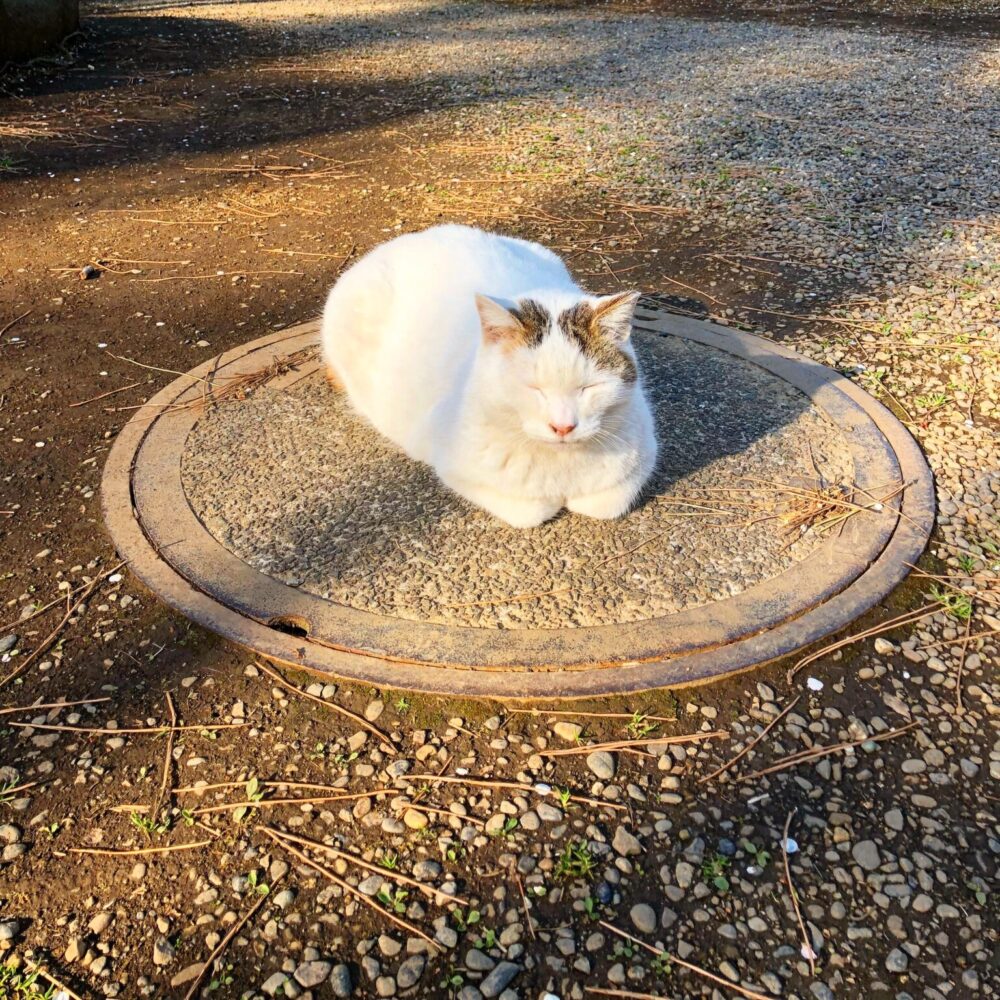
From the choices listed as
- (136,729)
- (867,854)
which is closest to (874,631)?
(867,854)

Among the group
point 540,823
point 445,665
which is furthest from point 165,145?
point 540,823

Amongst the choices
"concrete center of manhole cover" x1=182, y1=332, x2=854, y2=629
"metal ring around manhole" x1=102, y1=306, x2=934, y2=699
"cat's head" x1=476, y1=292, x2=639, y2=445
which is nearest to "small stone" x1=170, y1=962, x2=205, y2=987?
"metal ring around manhole" x1=102, y1=306, x2=934, y2=699

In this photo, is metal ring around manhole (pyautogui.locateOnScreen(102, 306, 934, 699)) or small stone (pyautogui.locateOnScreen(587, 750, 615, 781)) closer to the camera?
small stone (pyautogui.locateOnScreen(587, 750, 615, 781))

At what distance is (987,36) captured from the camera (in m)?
10.1

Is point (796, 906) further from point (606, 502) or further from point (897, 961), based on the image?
point (606, 502)

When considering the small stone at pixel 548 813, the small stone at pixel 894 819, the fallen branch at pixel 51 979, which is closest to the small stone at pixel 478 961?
the small stone at pixel 548 813

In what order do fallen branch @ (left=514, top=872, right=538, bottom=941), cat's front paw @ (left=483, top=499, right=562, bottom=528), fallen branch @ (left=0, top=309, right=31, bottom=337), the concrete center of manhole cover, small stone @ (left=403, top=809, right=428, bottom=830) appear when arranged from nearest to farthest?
fallen branch @ (left=514, top=872, right=538, bottom=941), small stone @ (left=403, top=809, right=428, bottom=830), the concrete center of manhole cover, cat's front paw @ (left=483, top=499, right=562, bottom=528), fallen branch @ (left=0, top=309, right=31, bottom=337)

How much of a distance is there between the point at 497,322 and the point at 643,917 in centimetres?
155

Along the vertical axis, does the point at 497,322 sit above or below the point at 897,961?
above

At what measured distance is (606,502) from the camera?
8.90ft

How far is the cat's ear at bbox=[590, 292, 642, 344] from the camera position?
239 cm

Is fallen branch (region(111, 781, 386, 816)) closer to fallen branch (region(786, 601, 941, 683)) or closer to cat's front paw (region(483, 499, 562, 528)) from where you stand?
cat's front paw (region(483, 499, 562, 528))

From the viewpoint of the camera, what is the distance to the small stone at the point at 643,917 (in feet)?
5.80

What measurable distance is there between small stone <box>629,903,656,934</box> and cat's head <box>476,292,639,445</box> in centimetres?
122
